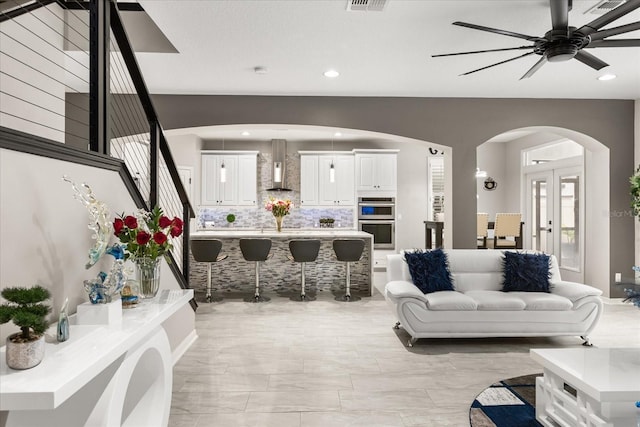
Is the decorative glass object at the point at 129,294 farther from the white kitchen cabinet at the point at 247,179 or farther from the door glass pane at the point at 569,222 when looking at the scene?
the door glass pane at the point at 569,222

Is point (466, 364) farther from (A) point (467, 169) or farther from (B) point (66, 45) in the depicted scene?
(B) point (66, 45)

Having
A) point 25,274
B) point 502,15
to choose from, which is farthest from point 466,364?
point 25,274

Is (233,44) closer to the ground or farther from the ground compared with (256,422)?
farther from the ground

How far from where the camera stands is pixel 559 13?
8.94 ft

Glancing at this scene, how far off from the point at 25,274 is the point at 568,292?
14.4ft

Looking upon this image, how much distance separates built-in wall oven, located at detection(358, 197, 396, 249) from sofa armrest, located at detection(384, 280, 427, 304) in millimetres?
4143

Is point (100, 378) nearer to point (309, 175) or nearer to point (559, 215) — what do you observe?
point (309, 175)

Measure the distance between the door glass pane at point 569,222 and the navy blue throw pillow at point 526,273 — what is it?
3.00 m

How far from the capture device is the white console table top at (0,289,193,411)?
1.16m

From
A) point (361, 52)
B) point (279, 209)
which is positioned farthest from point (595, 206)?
point (279, 209)

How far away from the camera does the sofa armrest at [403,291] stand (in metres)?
3.84

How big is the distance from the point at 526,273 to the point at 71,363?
419 cm

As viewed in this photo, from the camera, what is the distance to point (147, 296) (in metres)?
2.29

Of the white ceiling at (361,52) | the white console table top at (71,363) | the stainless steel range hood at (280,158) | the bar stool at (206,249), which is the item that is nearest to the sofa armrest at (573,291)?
the white ceiling at (361,52)
